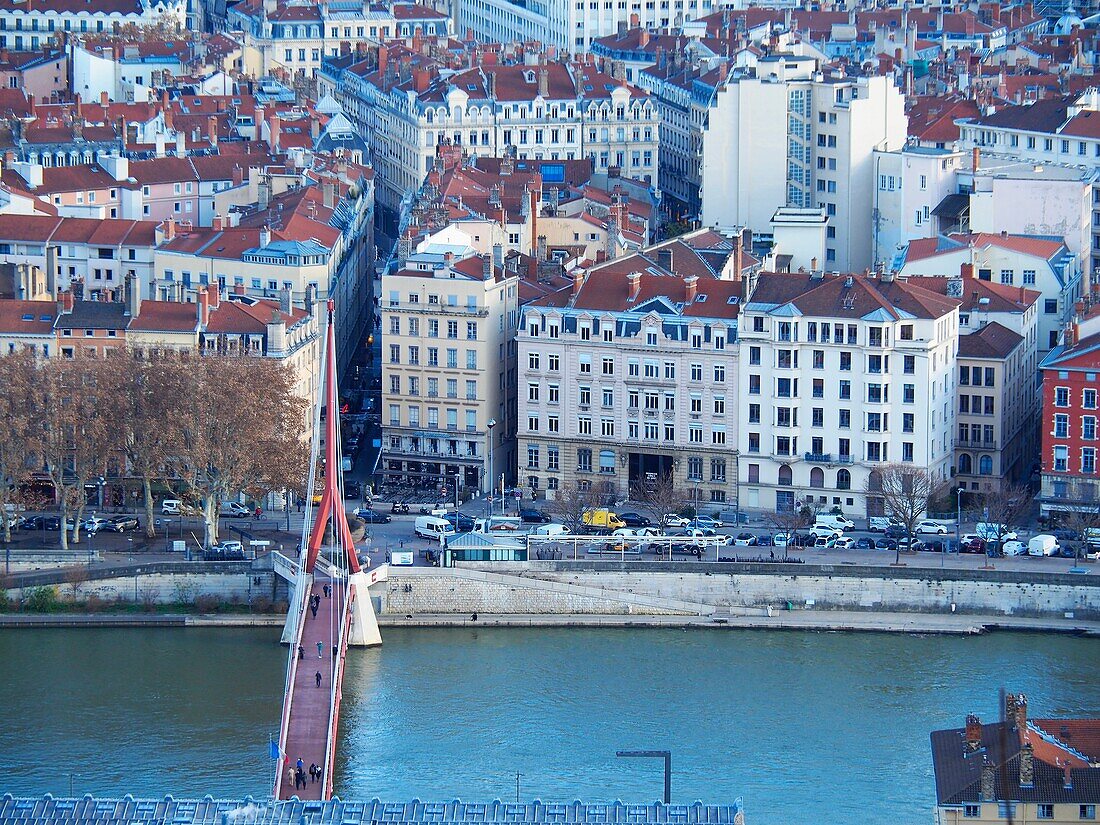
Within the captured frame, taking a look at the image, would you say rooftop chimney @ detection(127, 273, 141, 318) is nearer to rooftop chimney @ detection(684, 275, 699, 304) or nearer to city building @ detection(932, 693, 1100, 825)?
rooftop chimney @ detection(684, 275, 699, 304)

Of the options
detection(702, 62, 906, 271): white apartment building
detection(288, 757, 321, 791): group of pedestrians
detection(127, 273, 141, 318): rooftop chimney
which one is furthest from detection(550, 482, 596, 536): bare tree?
detection(702, 62, 906, 271): white apartment building

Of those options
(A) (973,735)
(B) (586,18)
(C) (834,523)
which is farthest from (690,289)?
(B) (586,18)

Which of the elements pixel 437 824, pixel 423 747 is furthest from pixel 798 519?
pixel 437 824

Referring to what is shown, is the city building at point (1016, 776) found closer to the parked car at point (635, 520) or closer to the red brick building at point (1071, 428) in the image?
the red brick building at point (1071, 428)

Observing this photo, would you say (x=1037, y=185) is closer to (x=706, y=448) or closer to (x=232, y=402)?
(x=706, y=448)

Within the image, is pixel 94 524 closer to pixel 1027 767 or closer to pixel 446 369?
pixel 446 369

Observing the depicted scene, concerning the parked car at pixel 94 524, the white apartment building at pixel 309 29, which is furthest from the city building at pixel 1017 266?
the white apartment building at pixel 309 29

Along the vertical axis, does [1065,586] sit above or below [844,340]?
below
